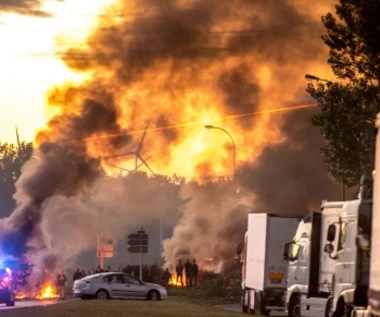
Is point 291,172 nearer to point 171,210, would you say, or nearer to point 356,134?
point 356,134

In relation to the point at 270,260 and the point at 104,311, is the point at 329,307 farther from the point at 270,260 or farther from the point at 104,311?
the point at 270,260

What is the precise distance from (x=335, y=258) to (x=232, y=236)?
6369cm

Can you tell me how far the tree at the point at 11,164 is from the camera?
521ft

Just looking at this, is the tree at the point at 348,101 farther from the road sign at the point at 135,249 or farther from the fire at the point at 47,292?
the fire at the point at 47,292

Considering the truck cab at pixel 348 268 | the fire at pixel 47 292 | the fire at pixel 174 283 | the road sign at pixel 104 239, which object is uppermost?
the road sign at pixel 104 239

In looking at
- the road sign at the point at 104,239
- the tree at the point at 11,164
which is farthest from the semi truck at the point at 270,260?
the tree at the point at 11,164

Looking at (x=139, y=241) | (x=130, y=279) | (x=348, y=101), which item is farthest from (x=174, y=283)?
(x=348, y=101)

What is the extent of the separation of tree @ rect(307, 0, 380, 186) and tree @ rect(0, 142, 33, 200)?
116 meters

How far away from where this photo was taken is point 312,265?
1209 inches

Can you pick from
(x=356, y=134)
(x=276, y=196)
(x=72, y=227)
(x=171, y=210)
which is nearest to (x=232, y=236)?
(x=276, y=196)

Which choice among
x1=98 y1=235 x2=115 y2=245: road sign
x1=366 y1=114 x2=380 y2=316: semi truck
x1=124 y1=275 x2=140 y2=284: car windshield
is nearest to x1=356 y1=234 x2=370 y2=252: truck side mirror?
x1=366 y1=114 x2=380 y2=316: semi truck

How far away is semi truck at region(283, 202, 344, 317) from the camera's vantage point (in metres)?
29.4

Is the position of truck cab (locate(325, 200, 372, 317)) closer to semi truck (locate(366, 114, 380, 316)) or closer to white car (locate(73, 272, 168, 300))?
semi truck (locate(366, 114, 380, 316))

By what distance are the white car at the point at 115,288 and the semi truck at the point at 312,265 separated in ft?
58.8
